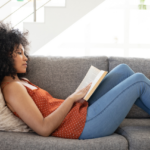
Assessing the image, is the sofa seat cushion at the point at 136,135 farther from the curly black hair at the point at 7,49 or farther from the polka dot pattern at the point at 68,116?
the curly black hair at the point at 7,49

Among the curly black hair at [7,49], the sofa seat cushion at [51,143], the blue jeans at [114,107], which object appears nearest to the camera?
the sofa seat cushion at [51,143]

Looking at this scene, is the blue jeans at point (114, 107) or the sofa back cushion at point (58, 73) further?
the sofa back cushion at point (58, 73)

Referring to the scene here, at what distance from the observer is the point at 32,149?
0.96 m

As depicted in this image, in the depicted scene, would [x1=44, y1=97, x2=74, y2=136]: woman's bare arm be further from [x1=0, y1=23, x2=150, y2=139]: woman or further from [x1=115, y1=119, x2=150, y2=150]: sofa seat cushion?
[x1=115, y1=119, x2=150, y2=150]: sofa seat cushion

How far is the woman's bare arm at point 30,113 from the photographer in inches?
40.8

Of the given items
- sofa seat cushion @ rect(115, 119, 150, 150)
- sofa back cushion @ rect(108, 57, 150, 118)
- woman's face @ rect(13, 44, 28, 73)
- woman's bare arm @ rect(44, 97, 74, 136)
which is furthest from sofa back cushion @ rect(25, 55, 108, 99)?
sofa seat cushion @ rect(115, 119, 150, 150)

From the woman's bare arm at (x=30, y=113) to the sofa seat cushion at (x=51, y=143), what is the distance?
6cm

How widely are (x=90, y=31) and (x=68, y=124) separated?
9.01 ft

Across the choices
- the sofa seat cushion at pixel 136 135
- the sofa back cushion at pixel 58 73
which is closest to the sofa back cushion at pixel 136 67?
the sofa back cushion at pixel 58 73

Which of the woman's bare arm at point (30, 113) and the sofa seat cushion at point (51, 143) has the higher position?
the woman's bare arm at point (30, 113)

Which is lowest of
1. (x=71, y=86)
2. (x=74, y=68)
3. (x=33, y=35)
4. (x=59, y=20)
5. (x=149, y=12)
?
(x=71, y=86)

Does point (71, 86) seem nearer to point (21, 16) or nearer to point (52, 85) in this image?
point (52, 85)

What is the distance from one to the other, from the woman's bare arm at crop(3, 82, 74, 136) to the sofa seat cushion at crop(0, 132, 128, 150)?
2.3 inches

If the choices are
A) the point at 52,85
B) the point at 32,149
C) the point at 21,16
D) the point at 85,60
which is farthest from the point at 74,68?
the point at 21,16
